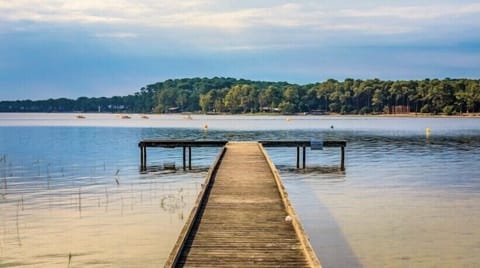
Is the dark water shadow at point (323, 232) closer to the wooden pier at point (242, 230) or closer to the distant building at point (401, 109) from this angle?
the wooden pier at point (242, 230)

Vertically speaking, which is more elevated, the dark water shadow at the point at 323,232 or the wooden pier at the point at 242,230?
the wooden pier at the point at 242,230

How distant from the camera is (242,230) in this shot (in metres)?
12.3

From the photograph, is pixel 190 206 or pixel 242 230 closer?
pixel 242 230

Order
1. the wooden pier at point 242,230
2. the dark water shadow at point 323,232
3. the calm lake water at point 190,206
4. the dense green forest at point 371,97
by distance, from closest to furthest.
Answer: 1. the wooden pier at point 242,230
2. the dark water shadow at point 323,232
3. the calm lake water at point 190,206
4. the dense green forest at point 371,97

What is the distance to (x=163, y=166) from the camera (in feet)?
113

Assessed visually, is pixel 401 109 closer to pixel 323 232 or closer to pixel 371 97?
pixel 371 97

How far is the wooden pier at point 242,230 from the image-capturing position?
1027 cm

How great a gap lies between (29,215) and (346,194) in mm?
11256

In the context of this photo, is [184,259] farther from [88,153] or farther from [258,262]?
[88,153]

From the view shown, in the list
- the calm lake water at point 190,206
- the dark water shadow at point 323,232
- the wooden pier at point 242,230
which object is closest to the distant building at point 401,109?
the calm lake water at point 190,206

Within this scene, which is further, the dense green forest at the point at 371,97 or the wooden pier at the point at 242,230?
the dense green forest at the point at 371,97

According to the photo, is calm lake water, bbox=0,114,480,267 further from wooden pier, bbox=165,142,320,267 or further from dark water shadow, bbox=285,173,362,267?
wooden pier, bbox=165,142,320,267

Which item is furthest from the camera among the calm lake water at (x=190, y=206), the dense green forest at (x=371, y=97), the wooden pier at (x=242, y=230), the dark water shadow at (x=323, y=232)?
the dense green forest at (x=371, y=97)

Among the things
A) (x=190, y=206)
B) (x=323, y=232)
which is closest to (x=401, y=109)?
(x=190, y=206)
